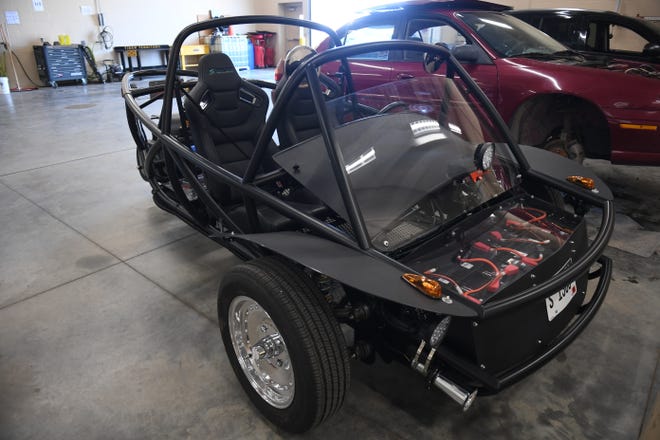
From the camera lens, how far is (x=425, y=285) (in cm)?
122

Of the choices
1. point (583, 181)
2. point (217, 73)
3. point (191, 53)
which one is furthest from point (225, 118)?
point (191, 53)

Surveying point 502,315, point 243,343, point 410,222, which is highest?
point 410,222

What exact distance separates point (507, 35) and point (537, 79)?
0.73 m

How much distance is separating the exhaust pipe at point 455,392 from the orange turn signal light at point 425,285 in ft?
0.98

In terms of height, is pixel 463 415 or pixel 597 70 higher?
pixel 597 70

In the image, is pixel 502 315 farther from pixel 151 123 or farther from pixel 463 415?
pixel 151 123

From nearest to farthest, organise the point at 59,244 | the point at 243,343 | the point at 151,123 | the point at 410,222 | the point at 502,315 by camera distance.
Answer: the point at 502,315, the point at 410,222, the point at 243,343, the point at 151,123, the point at 59,244

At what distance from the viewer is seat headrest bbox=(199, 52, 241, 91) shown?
8.68 feet

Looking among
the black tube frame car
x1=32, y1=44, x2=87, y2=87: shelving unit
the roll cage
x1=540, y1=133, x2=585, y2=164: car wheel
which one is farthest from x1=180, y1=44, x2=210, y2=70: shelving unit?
the black tube frame car

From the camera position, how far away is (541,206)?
1938 millimetres

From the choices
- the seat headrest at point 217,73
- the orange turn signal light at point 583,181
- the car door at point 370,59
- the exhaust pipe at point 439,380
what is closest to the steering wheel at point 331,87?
the seat headrest at point 217,73

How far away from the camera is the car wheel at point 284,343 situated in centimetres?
137

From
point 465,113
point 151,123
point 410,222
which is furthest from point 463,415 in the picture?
point 151,123

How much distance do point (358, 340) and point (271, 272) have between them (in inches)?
16.1
